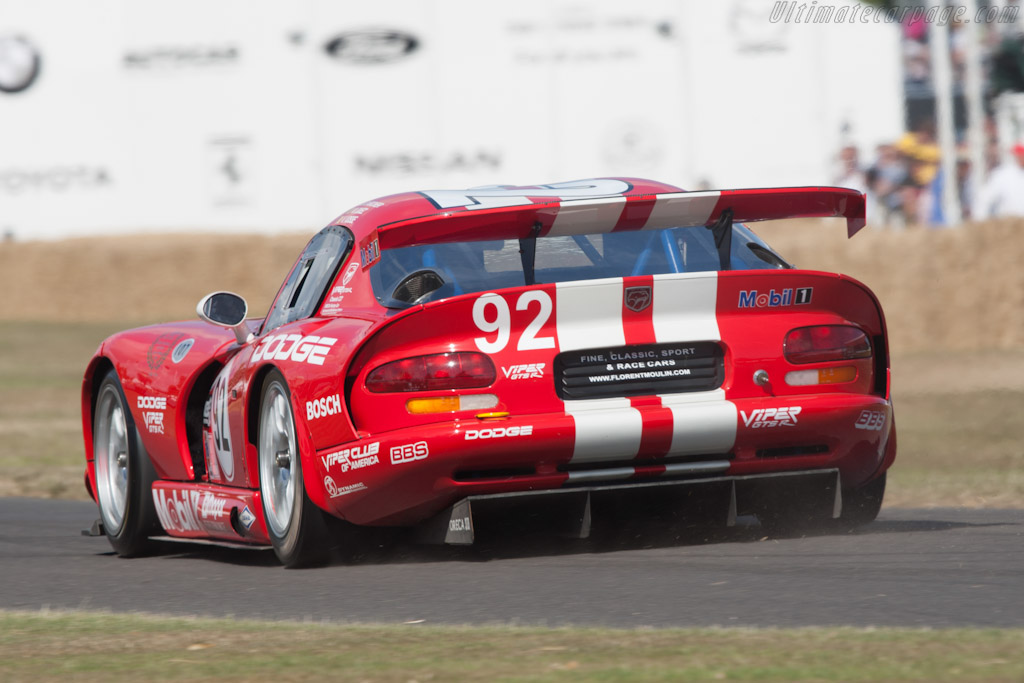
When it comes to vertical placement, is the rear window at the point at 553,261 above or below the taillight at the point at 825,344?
above

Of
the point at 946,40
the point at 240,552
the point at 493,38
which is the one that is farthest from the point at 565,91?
the point at 240,552

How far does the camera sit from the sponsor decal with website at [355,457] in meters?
5.47

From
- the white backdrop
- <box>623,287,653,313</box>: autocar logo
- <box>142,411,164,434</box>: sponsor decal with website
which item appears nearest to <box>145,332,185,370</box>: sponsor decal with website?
<box>142,411,164,434</box>: sponsor decal with website

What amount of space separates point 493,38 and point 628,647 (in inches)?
721

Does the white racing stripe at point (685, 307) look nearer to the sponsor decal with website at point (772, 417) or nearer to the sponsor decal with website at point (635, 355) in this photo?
the sponsor decal with website at point (635, 355)

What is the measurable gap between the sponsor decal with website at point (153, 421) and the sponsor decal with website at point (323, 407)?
140cm

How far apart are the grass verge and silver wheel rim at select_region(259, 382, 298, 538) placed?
1.32 m

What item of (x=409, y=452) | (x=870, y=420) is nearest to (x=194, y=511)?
(x=409, y=452)

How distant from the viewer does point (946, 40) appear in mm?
19156

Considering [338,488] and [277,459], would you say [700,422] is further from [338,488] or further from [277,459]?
[277,459]

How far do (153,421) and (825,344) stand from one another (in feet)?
9.06

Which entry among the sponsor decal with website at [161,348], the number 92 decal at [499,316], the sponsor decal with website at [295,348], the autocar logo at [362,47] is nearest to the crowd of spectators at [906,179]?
the autocar logo at [362,47]

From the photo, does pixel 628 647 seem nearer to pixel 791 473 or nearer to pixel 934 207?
pixel 791 473

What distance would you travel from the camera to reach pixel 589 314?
18.1ft
